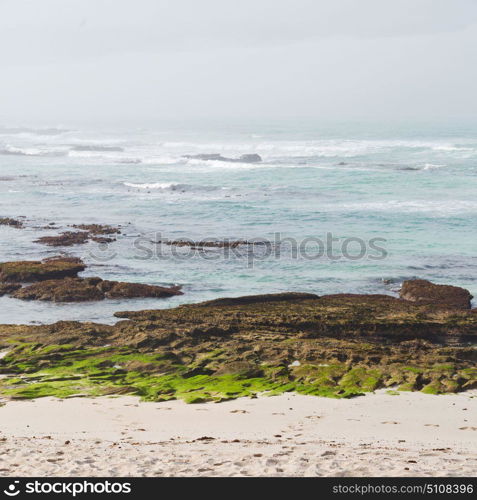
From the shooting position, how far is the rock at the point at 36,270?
26.3 metres

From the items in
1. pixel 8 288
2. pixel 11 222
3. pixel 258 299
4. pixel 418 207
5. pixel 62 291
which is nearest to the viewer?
pixel 258 299

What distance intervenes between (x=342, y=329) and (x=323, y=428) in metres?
7.12

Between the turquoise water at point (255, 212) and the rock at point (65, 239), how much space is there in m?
0.72

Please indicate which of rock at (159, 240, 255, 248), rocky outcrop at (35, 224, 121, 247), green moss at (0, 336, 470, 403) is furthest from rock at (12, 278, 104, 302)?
rock at (159, 240, 255, 248)

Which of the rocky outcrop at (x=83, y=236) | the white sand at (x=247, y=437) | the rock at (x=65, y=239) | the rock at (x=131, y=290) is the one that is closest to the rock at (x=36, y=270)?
the rock at (x=131, y=290)

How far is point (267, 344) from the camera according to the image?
58.3ft

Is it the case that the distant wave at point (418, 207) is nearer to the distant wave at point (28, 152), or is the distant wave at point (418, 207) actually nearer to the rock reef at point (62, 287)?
the rock reef at point (62, 287)

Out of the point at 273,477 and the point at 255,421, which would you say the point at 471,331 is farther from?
the point at 273,477

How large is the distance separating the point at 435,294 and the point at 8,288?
14065mm

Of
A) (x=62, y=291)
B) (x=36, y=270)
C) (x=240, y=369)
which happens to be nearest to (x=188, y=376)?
(x=240, y=369)

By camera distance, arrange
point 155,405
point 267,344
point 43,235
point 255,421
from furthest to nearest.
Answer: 1. point 43,235
2. point 267,344
3. point 155,405
4. point 255,421

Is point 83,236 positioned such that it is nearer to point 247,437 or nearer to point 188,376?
point 188,376

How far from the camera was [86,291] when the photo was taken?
24.7 metres
